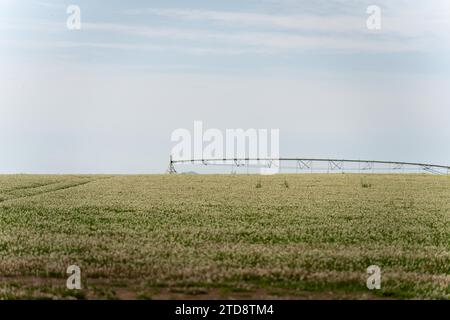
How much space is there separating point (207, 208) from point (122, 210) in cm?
473

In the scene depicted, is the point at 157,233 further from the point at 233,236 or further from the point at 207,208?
the point at 207,208

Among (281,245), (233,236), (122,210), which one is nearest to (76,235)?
(233,236)

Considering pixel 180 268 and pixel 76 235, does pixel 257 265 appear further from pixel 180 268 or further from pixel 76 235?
pixel 76 235

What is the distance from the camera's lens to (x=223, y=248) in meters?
25.0

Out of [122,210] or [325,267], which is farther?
[122,210]

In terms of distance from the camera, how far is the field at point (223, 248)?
1933 cm

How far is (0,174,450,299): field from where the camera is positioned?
19328 mm
